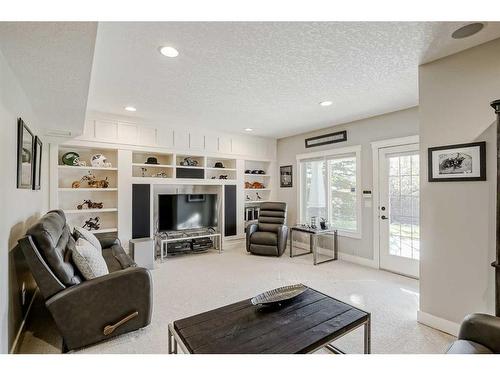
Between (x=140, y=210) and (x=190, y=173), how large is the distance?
1120 mm

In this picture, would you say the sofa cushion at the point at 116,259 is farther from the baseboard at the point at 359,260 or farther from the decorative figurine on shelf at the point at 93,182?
the baseboard at the point at 359,260

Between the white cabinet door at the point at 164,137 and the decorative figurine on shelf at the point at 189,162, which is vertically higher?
the white cabinet door at the point at 164,137

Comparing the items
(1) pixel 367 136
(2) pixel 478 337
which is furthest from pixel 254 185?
(2) pixel 478 337

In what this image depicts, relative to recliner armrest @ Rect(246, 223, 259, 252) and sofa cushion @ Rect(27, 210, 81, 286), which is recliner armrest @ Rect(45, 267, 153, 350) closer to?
sofa cushion @ Rect(27, 210, 81, 286)

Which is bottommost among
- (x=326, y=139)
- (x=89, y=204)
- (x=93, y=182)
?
(x=89, y=204)

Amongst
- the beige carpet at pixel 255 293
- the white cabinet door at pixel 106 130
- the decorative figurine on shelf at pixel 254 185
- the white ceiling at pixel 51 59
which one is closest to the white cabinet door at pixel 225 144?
the decorative figurine on shelf at pixel 254 185

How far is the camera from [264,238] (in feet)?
15.7

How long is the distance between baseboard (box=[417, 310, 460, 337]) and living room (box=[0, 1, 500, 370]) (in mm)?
15

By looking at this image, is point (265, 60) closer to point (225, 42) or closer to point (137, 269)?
point (225, 42)

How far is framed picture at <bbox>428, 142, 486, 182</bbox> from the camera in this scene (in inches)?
80.6

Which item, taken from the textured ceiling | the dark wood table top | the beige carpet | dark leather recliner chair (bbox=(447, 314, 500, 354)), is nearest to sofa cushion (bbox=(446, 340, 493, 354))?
dark leather recliner chair (bbox=(447, 314, 500, 354))

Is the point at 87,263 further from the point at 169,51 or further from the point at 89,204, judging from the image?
the point at 89,204

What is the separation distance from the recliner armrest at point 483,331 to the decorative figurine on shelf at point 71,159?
4800mm

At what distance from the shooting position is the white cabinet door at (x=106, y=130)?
4.08 meters
